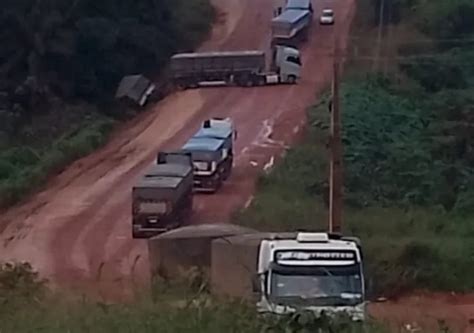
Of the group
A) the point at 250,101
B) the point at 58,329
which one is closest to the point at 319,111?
the point at 250,101

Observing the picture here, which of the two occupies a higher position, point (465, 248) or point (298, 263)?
point (298, 263)

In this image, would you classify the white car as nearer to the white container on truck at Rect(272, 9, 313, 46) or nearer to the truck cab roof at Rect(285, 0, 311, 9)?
the truck cab roof at Rect(285, 0, 311, 9)

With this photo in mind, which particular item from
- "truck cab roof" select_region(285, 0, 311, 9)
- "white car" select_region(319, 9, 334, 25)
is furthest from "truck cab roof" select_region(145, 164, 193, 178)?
"truck cab roof" select_region(285, 0, 311, 9)

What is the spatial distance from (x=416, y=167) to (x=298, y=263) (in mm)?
19574

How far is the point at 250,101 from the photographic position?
42906mm

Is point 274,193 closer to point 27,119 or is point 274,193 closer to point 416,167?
point 416,167

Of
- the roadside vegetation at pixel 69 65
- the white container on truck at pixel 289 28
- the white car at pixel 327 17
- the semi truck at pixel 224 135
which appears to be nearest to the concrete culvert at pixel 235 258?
the semi truck at pixel 224 135

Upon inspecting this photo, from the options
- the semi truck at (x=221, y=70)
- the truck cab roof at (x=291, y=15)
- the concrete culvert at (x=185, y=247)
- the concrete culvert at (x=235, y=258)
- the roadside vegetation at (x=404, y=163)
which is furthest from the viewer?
the truck cab roof at (x=291, y=15)

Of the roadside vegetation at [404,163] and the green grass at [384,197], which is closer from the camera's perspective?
the green grass at [384,197]

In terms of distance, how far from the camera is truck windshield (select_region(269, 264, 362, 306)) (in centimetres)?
1611

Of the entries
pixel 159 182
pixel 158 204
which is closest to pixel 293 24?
pixel 159 182

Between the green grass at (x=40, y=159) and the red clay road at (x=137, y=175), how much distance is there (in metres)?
0.33

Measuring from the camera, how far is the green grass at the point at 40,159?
32.8m

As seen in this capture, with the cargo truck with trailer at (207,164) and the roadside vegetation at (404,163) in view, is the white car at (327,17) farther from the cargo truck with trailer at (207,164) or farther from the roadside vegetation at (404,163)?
the cargo truck with trailer at (207,164)
